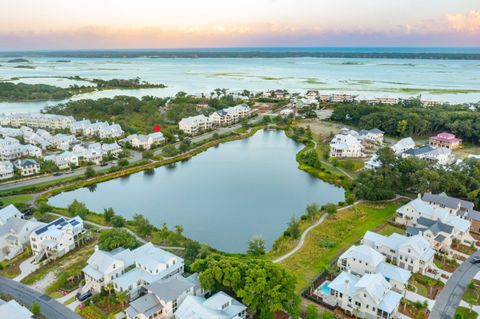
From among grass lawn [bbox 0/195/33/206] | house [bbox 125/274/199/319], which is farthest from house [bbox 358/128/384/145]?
grass lawn [bbox 0/195/33/206]

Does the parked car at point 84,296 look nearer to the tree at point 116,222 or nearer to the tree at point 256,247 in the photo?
the tree at point 116,222

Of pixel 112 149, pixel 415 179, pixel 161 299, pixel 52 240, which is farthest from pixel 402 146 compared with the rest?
pixel 52 240

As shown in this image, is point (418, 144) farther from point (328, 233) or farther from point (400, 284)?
point (400, 284)

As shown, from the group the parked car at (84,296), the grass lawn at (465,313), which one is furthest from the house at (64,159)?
the grass lawn at (465,313)

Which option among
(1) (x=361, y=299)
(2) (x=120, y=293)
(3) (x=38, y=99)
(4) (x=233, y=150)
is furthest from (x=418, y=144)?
(3) (x=38, y=99)

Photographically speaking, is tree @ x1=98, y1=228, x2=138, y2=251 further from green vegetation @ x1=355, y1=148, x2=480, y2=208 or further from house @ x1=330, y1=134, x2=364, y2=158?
house @ x1=330, y1=134, x2=364, y2=158
